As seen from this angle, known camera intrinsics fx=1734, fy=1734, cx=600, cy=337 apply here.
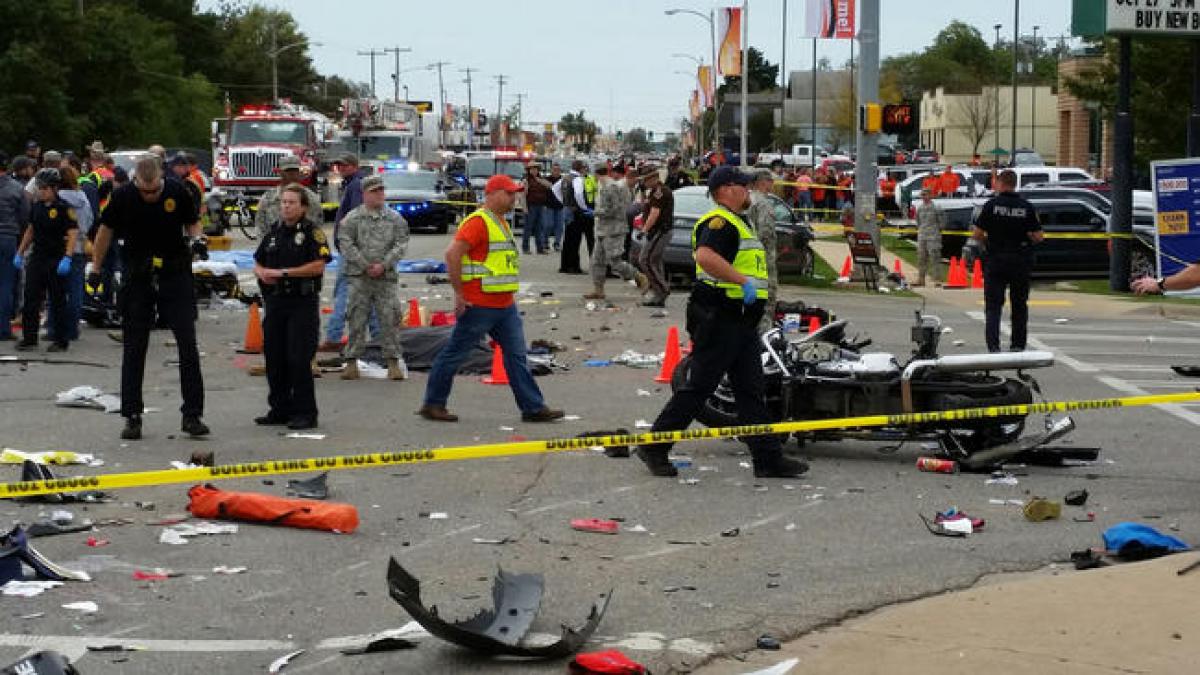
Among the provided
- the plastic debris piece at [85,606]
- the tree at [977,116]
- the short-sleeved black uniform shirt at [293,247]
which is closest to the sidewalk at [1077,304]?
the short-sleeved black uniform shirt at [293,247]

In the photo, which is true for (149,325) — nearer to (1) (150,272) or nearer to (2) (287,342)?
(1) (150,272)

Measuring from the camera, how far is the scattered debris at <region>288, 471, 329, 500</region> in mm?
9727

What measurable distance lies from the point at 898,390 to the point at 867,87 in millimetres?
17971

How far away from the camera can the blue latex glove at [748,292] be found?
33.8ft

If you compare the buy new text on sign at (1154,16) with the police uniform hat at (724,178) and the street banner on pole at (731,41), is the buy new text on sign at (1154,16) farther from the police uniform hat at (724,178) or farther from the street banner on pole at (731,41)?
the street banner on pole at (731,41)

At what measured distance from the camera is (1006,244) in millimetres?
16609

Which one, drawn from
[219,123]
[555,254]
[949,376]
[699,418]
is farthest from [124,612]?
[219,123]

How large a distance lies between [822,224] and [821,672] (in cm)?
4109

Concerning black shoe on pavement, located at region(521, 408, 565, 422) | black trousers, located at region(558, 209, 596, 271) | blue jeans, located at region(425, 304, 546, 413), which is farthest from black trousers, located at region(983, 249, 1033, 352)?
black trousers, located at region(558, 209, 596, 271)

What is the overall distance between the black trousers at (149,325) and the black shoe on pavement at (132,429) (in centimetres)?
4

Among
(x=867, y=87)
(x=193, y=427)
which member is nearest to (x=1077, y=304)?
(x=867, y=87)

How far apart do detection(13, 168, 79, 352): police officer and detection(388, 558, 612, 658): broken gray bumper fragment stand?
1058 cm

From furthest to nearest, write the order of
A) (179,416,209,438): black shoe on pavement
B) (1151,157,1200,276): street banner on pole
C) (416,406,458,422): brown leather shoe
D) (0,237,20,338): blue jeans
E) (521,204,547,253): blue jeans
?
(521,204,547,253): blue jeans < (1151,157,1200,276): street banner on pole < (0,237,20,338): blue jeans < (416,406,458,422): brown leather shoe < (179,416,209,438): black shoe on pavement

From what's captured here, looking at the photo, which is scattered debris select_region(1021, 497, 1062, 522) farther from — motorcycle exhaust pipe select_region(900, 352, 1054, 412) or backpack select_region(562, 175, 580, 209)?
backpack select_region(562, 175, 580, 209)
